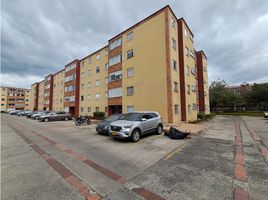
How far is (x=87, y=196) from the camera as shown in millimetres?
3209

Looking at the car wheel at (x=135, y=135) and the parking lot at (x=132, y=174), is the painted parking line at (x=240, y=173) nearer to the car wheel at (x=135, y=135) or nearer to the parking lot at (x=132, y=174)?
the parking lot at (x=132, y=174)

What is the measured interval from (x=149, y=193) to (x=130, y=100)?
1669 centimetres

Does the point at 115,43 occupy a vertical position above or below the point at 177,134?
above

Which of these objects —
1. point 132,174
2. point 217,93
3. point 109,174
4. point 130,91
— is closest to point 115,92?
point 130,91

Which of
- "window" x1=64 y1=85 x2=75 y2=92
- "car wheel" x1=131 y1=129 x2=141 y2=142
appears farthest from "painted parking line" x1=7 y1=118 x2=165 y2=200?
"window" x1=64 y1=85 x2=75 y2=92

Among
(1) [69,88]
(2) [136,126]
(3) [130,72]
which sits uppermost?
(1) [69,88]

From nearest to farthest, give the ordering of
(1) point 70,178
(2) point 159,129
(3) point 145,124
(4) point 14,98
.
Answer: (1) point 70,178, (3) point 145,124, (2) point 159,129, (4) point 14,98

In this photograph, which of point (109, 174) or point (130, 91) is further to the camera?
point (130, 91)

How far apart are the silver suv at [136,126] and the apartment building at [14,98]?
94565mm

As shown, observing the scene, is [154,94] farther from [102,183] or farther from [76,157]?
[102,183]

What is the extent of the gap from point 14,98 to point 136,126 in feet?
325

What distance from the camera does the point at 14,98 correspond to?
A: 261 feet

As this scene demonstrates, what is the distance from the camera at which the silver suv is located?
827 centimetres

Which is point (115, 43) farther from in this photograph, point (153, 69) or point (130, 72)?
point (153, 69)
